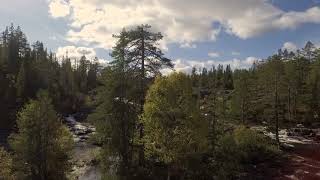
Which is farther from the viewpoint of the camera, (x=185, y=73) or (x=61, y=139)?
(x=185, y=73)

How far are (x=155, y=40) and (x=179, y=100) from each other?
9.27 meters

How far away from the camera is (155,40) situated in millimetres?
44094

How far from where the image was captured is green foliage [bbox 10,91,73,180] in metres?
36.1

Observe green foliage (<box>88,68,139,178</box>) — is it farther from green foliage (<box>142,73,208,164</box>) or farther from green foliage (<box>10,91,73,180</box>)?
green foliage (<box>10,91,73,180</box>)

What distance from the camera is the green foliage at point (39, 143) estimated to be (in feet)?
119

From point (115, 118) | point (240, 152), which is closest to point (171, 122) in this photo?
point (115, 118)

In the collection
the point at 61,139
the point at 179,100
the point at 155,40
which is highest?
the point at 155,40

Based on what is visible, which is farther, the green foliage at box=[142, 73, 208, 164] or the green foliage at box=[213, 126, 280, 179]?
the green foliage at box=[213, 126, 280, 179]

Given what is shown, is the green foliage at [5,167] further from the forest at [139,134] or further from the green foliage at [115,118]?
the green foliage at [115,118]

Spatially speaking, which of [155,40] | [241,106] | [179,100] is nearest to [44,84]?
[241,106]

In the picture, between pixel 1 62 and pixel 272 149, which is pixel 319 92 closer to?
pixel 272 149

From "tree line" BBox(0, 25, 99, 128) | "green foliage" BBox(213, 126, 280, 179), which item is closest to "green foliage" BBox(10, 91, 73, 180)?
"green foliage" BBox(213, 126, 280, 179)

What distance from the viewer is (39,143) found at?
120 feet

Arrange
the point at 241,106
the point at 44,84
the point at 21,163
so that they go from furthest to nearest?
the point at 44,84, the point at 241,106, the point at 21,163
